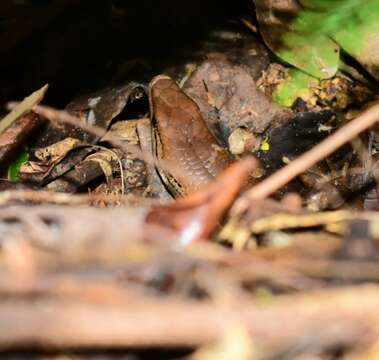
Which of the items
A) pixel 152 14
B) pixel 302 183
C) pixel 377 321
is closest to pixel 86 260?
pixel 377 321

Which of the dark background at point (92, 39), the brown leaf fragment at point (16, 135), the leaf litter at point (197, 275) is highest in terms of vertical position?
the leaf litter at point (197, 275)

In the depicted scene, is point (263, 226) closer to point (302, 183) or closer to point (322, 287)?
point (322, 287)

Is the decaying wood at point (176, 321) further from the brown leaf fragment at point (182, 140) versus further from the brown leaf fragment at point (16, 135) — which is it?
the brown leaf fragment at point (16, 135)

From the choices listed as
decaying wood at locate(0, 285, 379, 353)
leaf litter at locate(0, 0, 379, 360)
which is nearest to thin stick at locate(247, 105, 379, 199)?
leaf litter at locate(0, 0, 379, 360)

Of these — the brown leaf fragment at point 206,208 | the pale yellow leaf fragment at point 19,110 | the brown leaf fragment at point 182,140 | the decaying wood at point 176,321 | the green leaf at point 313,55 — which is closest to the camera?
the decaying wood at point 176,321

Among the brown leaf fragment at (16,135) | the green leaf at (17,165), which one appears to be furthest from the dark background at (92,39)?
the green leaf at (17,165)

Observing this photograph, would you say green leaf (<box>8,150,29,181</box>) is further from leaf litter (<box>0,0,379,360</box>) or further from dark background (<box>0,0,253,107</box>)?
leaf litter (<box>0,0,379,360</box>)

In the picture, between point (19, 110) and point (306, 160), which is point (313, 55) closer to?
point (19, 110)
